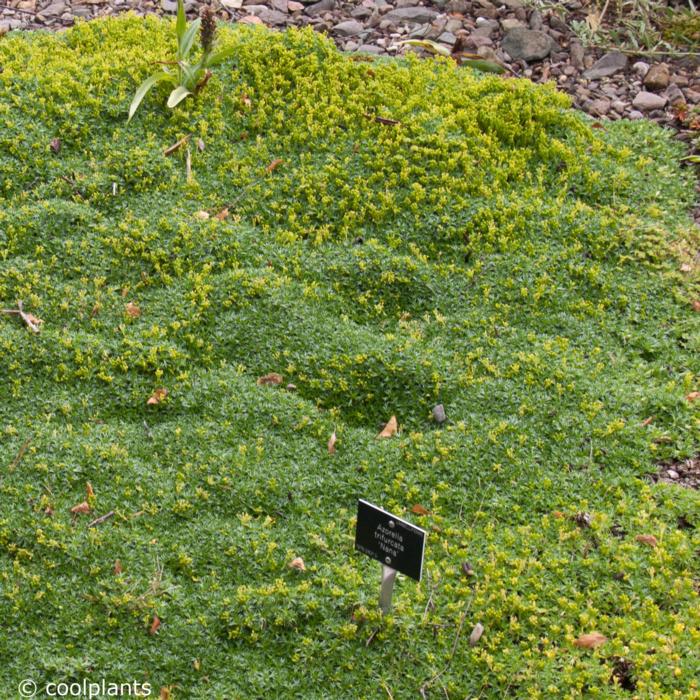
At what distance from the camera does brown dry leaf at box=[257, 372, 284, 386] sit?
553cm

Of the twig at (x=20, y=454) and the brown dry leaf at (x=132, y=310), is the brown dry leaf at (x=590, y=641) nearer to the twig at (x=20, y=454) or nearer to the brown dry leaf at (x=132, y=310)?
the twig at (x=20, y=454)

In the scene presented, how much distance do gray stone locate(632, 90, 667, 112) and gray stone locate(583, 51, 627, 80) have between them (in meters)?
0.46

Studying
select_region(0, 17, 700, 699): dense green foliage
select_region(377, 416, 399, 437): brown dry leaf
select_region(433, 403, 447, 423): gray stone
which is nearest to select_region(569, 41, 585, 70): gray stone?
select_region(0, 17, 700, 699): dense green foliage

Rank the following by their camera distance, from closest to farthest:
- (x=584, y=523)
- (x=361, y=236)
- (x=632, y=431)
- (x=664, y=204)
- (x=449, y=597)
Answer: (x=449, y=597)
(x=584, y=523)
(x=632, y=431)
(x=361, y=236)
(x=664, y=204)

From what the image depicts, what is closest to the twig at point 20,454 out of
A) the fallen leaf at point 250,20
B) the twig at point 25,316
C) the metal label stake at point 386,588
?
the twig at point 25,316

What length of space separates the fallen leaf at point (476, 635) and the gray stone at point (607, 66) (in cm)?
564

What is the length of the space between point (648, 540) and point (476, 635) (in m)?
1.09

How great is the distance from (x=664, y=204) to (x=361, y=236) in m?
2.35

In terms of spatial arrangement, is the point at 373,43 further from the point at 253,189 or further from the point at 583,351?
the point at 583,351

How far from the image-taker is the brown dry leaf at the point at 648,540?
185 inches

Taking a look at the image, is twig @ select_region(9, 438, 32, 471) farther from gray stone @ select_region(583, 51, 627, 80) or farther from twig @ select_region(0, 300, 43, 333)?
→ gray stone @ select_region(583, 51, 627, 80)

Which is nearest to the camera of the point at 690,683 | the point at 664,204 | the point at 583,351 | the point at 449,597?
the point at 690,683

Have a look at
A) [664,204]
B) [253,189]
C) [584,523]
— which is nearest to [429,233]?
[253,189]

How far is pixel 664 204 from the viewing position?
22.4 feet
